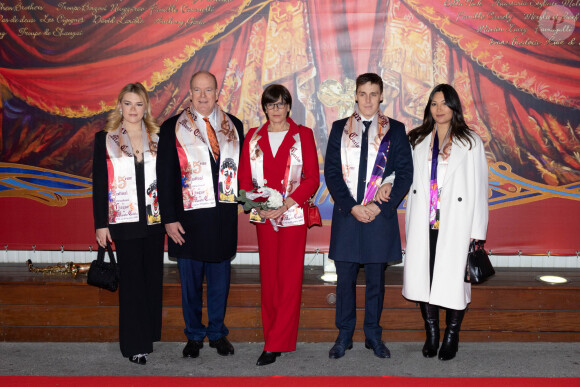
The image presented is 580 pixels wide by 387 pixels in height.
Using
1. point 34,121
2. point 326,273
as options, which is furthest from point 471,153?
point 34,121

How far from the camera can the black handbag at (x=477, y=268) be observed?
3.15m

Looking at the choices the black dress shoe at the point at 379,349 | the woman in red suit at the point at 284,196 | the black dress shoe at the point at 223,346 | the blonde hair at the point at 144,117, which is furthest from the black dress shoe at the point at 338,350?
the blonde hair at the point at 144,117

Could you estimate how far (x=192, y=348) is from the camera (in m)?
3.31

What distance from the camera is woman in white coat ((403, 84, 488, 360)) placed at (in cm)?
317

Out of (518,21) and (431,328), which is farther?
(518,21)

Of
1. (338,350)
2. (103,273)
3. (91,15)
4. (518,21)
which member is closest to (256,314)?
(338,350)

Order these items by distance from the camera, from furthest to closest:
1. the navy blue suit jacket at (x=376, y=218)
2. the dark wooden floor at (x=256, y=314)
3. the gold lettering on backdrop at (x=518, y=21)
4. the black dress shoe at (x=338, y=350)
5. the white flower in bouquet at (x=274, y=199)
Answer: the gold lettering on backdrop at (x=518, y=21) → the dark wooden floor at (x=256, y=314) → the black dress shoe at (x=338, y=350) → the navy blue suit jacket at (x=376, y=218) → the white flower in bouquet at (x=274, y=199)

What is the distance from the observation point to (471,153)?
3.17 m

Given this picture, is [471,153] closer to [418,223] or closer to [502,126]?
[418,223]

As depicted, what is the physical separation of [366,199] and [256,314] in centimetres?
102

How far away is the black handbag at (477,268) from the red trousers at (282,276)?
35.9 inches

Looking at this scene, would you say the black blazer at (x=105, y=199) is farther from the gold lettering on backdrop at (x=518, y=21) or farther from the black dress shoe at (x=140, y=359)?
the gold lettering on backdrop at (x=518, y=21)

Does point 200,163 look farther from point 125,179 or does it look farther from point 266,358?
point 266,358

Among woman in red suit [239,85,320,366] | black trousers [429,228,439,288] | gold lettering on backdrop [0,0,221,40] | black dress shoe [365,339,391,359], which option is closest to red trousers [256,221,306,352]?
woman in red suit [239,85,320,366]
